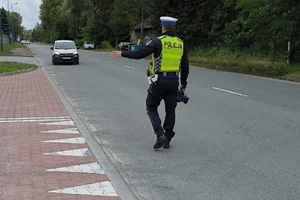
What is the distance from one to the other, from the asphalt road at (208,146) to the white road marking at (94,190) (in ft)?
0.97

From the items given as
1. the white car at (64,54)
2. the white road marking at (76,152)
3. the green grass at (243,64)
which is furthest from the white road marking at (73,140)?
the white car at (64,54)

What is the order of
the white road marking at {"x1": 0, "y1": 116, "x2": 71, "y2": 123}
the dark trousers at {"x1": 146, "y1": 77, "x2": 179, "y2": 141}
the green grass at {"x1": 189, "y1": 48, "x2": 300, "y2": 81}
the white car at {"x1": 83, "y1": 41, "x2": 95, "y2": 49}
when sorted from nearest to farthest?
the dark trousers at {"x1": 146, "y1": 77, "x2": 179, "y2": 141}, the white road marking at {"x1": 0, "y1": 116, "x2": 71, "y2": 123}, the green grass at {"x1": 189, "y1": 48, "x2": 300, "y2": 81}, the white car at {"x1": 83, "y1": 41, "x2": 95, "y2": 49}

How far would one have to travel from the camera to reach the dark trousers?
6105 mm

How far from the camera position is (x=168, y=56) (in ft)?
19.9

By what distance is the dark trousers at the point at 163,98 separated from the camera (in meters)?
6.11

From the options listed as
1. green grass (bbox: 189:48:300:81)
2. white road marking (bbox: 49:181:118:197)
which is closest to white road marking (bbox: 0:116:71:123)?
white road marking (bbox: 49:181:118:197)

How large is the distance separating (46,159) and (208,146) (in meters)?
2.59

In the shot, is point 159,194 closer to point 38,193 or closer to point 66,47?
point 38,193

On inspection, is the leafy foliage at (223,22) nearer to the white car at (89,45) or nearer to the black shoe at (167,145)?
the white car at (89,45)

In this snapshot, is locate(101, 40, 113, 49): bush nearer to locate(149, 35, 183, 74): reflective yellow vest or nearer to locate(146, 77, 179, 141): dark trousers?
locate(146, 77, 179, 141): dark trousers

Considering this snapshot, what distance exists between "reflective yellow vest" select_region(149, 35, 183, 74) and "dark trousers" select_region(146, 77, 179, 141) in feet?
0.54

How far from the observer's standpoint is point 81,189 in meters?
4.64

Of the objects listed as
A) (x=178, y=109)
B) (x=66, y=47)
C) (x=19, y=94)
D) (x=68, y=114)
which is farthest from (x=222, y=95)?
(x=66, y=47)

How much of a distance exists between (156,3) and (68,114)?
114 ft
